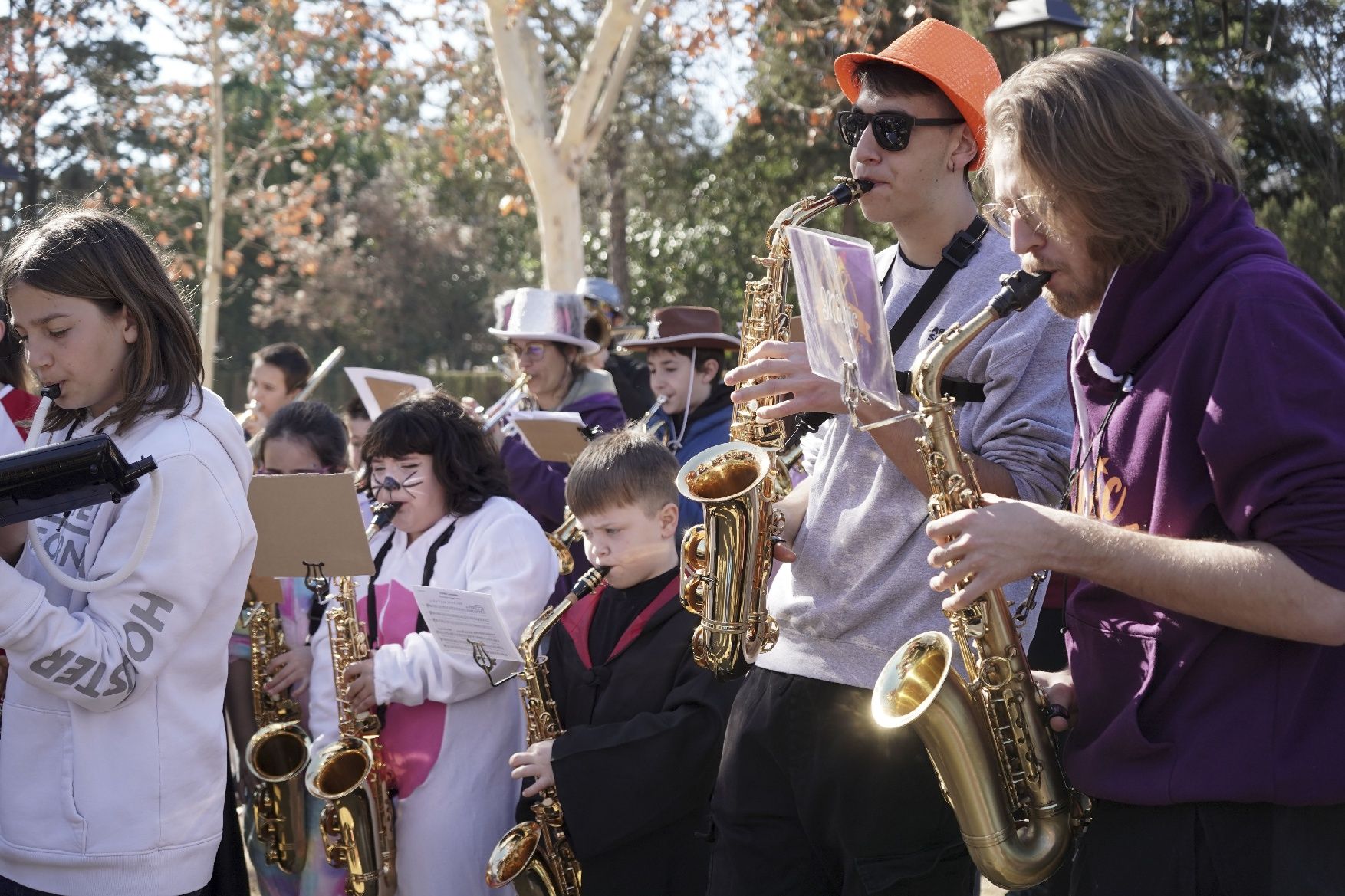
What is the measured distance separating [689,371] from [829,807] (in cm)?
408

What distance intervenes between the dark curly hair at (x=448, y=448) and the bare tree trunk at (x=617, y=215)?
17804 mm

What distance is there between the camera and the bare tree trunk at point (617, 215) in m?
22.8

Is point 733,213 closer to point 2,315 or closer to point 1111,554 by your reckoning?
point 2,315

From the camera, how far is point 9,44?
1409cm

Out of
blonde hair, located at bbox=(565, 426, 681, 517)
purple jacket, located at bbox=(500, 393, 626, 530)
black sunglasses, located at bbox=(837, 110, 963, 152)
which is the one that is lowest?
purple jacket, located at bbox=(500, 393, 626, 530)

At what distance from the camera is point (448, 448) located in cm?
471

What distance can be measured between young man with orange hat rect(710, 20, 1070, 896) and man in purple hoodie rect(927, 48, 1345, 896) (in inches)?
18.1

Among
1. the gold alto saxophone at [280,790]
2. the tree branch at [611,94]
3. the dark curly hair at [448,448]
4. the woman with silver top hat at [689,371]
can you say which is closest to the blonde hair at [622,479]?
the dark curly hair at [448,448]

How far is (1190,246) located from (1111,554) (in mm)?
517

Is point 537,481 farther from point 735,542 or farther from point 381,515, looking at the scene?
point 735,542

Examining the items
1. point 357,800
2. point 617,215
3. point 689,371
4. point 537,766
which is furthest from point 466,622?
point 617,215

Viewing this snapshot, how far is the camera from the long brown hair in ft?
9.56

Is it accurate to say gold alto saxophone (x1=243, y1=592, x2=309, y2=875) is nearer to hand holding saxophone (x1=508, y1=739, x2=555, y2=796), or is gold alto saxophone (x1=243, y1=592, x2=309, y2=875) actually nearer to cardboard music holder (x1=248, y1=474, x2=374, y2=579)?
cardboard music holder (x1=248, y1=474, x2=374, y2=579)

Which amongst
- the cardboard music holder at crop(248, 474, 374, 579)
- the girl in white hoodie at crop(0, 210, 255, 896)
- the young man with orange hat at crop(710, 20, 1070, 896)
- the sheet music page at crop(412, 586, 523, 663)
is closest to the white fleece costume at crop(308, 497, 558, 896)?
the sheet music page at crop(412, 586, 523, 663)
